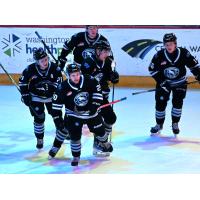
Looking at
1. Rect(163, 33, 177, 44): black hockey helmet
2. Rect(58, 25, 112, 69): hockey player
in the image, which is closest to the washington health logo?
Rect(58, 25, 112, 69): hockey player

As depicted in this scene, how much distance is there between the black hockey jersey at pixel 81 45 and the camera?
366cm

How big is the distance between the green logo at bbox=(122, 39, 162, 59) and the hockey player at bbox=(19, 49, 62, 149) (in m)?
2.18

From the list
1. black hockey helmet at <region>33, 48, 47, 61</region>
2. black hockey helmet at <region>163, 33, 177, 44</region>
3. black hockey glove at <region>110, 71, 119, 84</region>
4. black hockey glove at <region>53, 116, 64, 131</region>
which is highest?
black hockey helmet at <region>163, 33, 177, 44</region>

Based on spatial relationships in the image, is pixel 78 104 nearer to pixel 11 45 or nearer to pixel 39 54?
pixel 39 54

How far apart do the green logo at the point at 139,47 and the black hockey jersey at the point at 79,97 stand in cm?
245

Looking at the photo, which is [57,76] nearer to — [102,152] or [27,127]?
[102,152]

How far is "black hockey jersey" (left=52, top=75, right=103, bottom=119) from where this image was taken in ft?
9.62

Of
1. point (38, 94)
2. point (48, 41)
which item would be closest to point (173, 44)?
point (38, 94)

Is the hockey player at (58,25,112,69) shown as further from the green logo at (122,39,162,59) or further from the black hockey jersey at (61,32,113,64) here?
the green logo at (122,39,162,59)

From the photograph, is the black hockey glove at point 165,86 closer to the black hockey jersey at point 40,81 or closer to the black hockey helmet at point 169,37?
the black hockey helmet at point 169,37

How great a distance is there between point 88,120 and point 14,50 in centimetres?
275

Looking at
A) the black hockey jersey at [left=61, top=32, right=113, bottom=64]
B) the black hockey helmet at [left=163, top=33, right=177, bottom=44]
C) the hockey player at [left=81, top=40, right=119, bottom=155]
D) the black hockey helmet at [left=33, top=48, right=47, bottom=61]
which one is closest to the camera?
the black hockey helmet at [left=33, top=48, right=47, bottom=61]

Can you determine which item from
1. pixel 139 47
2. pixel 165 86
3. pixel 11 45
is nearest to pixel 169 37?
pixel 165 86

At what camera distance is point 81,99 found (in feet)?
9.71
